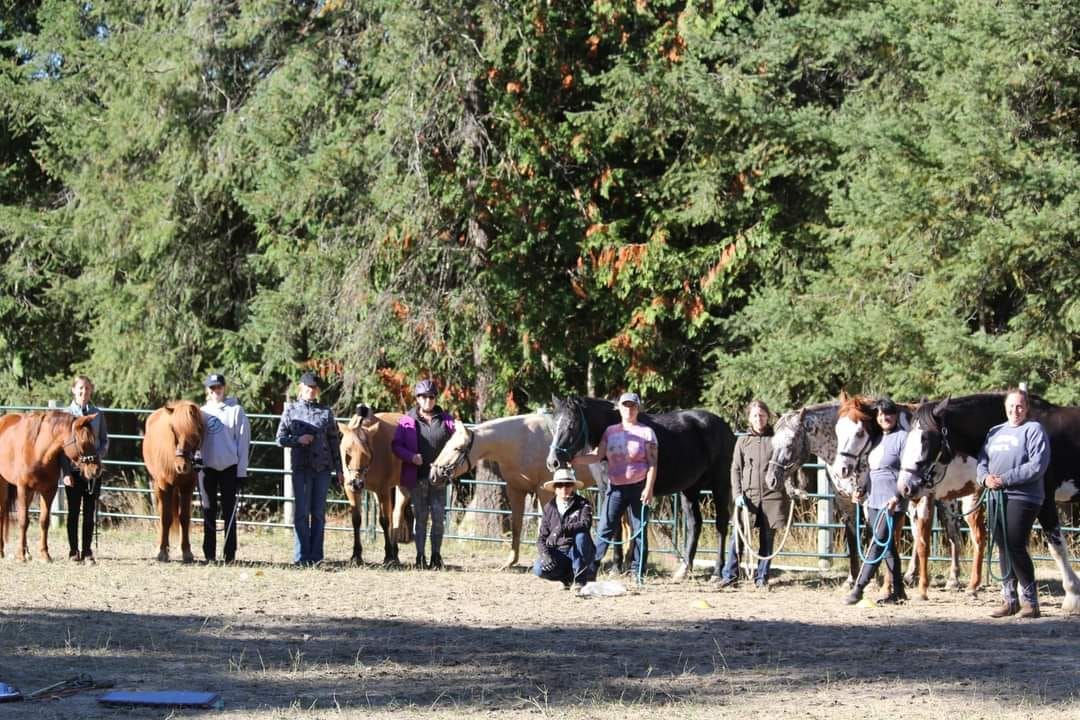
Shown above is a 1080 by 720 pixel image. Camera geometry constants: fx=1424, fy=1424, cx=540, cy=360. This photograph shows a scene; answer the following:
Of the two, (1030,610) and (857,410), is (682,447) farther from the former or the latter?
(1030,610)

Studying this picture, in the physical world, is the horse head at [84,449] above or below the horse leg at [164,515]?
above

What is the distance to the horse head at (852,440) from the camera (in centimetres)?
1138

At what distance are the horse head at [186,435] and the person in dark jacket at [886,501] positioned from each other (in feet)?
19.1

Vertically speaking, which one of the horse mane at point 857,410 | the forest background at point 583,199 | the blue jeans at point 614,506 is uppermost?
the forest background at point 583,199

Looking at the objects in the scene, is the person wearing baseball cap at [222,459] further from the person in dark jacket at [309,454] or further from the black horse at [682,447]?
the black horse at [682,447]

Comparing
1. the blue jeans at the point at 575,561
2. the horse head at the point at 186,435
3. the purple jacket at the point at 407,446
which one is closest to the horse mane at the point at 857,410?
the blue jeans at the point at 575,561

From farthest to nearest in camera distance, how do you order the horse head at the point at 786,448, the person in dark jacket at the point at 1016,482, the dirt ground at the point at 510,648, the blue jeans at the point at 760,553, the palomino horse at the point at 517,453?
the palomino horse at the point at 517,453, the blue jeans at the point at 760,553, the horse head at the point at 786,448, the person in dark jacket at the point at 1016,482, the dirt ground at the point at 510,648

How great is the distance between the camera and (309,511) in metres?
13.2

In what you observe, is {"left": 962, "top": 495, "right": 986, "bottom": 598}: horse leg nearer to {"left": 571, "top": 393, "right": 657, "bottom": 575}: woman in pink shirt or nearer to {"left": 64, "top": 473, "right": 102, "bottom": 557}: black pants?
{"left": 571, "top": 393, "right": 657, "bottom": 575}: woman in pink shirt

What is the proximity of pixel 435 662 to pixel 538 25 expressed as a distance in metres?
11.4

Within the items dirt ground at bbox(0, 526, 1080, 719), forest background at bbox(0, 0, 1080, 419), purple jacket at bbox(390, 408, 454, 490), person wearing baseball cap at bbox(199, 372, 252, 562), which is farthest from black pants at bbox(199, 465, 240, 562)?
forest background at bbox(0, 0, 1080, 419)

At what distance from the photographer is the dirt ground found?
23.6 ft

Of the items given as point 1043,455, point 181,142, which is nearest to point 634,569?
point 1043,455

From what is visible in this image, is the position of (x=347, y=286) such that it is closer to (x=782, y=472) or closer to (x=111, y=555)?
(x=111, y=555)
